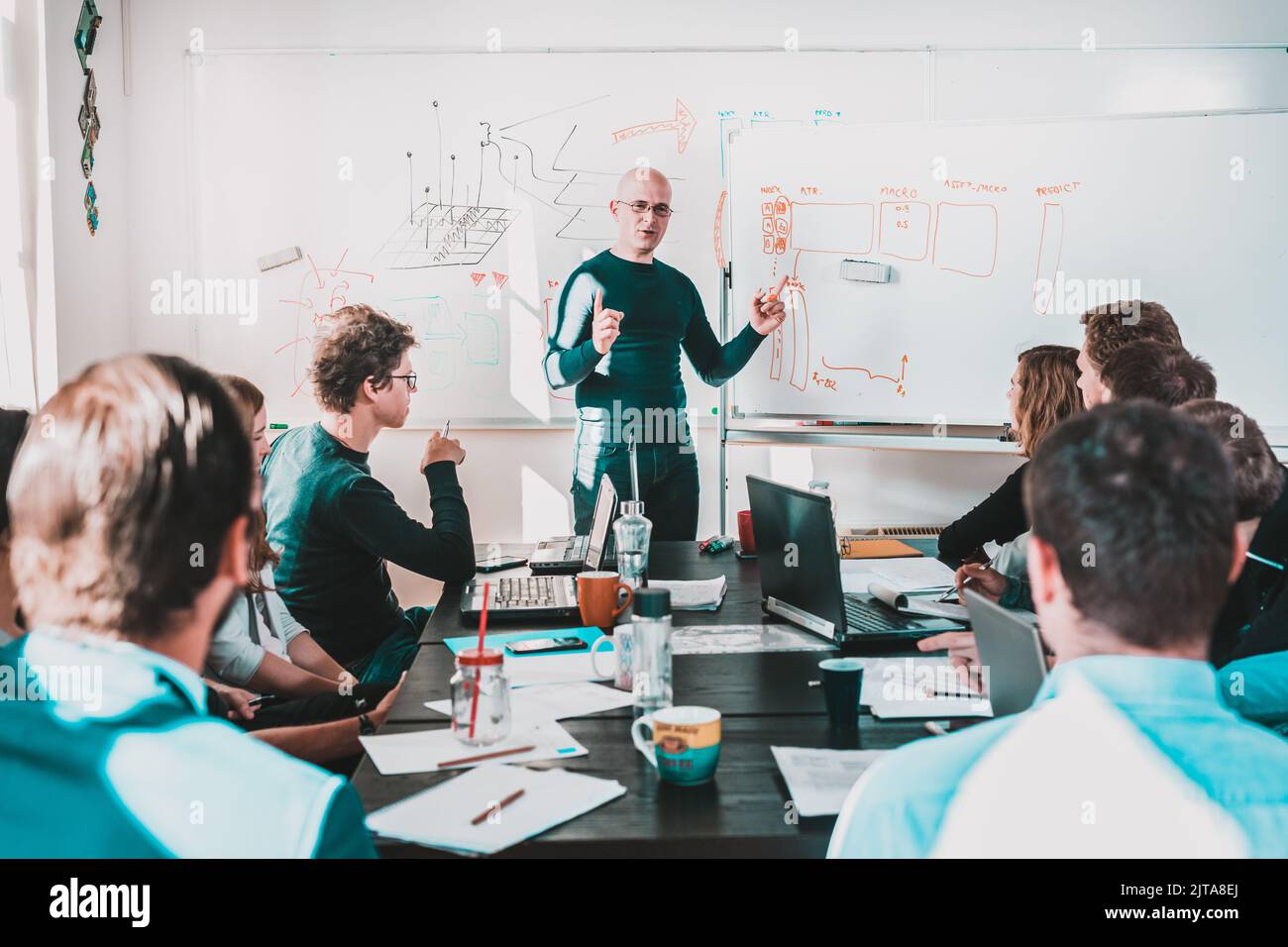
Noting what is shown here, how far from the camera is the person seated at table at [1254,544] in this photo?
1.52m

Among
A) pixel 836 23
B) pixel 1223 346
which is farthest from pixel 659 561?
pixel 836 23

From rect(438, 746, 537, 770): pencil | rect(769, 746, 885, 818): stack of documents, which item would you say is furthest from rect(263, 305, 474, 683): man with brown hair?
rect(769, 746, 885, 818): stack of documents

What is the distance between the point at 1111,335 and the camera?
7.64 ft

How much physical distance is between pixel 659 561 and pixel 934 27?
7.77 ft

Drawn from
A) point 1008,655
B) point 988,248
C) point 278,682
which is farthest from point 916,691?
point 988,248

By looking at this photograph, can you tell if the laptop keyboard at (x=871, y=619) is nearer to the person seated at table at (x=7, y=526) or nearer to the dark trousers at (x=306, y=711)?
the dark trousers at (x=306, y=711)

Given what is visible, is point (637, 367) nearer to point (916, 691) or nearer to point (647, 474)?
point (647, 474)

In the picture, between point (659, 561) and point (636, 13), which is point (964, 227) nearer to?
point (636, 13)

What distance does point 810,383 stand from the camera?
3611 millimetres

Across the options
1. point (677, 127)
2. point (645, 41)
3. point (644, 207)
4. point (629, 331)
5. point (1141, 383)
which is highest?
point (645, 41)

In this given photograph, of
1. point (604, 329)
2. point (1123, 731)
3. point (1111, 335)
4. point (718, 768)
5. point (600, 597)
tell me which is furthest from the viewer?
point (604, 329)

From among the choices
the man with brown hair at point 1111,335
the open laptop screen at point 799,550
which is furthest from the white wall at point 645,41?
the open laptop screen at point 799,550

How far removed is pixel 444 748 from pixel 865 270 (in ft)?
8.56

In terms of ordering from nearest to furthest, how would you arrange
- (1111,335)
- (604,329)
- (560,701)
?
1. (560,701)
2. (1111,335)
3. (604,329)
